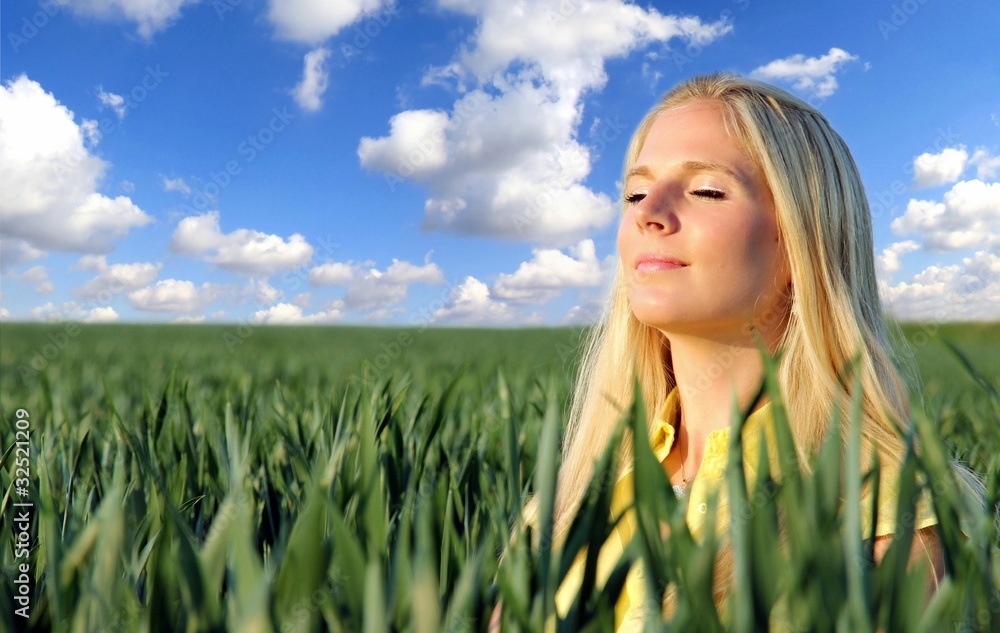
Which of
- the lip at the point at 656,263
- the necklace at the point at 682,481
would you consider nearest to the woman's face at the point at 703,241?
the lip at the point at 656,263

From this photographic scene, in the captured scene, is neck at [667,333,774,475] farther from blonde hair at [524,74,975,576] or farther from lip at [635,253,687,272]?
lip at [635,253,687,272]

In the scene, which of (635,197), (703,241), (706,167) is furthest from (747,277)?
(635,197)

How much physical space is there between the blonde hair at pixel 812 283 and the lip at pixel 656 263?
0.21m

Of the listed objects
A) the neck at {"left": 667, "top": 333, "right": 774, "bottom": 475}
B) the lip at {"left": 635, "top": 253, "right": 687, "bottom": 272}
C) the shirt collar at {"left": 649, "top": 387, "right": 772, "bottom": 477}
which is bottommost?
the shirt collar at {"left": 649, "top": 387, "right": 772, "bottom": 477}

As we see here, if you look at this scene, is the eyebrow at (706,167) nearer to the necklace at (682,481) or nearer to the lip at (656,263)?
the lip at (656,263)

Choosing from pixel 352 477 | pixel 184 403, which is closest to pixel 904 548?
pixel 352 477

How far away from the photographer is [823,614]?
0.52 meters

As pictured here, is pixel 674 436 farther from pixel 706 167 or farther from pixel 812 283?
pixel 706 167

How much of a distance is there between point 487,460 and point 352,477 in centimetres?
70

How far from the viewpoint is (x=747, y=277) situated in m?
1.27

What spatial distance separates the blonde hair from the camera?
129 centimetres

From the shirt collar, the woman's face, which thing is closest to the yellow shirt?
the shirt collar

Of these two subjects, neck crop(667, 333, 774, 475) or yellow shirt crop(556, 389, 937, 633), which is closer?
yellow shirt crop(556, 389, 937, 633)

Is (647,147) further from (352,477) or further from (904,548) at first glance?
(904,548)
